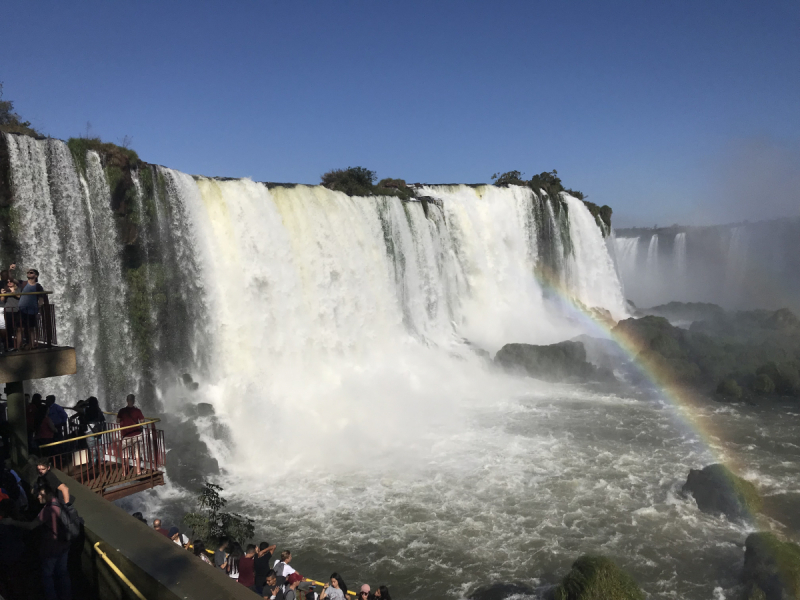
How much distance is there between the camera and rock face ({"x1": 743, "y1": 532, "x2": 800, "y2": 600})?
24.3 feet

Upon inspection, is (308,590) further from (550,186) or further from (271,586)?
(550,186)

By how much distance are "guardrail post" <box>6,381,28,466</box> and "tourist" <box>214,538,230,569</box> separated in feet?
7.40

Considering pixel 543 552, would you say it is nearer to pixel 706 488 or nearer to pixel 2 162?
pixel 706 488

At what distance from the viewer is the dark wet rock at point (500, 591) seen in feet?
26.1

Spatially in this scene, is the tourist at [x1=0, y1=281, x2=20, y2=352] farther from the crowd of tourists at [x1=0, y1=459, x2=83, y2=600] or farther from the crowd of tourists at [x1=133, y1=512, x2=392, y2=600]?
the crowd of tourists at [x1=133, y1=512, x2=392, y2=600]

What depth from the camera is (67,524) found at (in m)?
4.07

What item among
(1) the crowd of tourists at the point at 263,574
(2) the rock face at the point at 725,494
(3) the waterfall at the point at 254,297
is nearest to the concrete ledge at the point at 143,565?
(1) the crowd of tourists at the point at 263,574

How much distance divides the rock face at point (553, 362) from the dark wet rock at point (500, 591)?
13.4m

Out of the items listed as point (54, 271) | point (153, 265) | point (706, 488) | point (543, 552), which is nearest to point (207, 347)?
point (153, 265)

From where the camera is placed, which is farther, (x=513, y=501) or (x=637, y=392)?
(x=637, y=392)

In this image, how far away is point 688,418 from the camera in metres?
16.2

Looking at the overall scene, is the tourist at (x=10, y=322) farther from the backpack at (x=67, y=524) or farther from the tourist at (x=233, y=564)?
the tourist at (x=233, y=564)

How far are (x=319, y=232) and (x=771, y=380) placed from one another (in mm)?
15131

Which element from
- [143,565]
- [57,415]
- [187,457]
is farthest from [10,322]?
[187,457]
